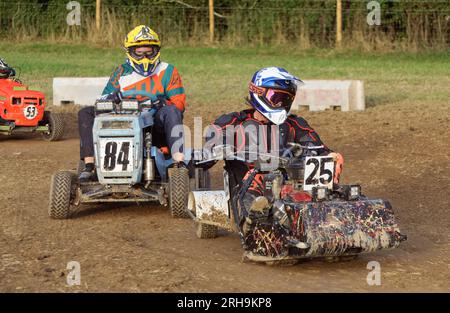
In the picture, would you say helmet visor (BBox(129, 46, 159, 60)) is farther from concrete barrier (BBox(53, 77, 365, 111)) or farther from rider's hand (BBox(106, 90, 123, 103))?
concrete barrier (BBox(53, 77, 365, 111))

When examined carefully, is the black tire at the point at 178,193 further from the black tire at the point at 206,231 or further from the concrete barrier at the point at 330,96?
the concrete barrier at the point at 330,96

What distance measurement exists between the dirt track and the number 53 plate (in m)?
0.61

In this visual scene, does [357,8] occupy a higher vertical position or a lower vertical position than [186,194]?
higher

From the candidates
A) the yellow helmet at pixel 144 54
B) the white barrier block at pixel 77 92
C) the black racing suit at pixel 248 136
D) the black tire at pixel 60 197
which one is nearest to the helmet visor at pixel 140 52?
the yellow helmet at pixel 144 54

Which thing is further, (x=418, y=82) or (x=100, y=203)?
(x=418, y=82)

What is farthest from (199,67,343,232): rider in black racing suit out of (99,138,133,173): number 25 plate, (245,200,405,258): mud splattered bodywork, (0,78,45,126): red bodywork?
(0,78,45,126): red bodywork

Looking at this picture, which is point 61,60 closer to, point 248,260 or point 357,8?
point 357,8

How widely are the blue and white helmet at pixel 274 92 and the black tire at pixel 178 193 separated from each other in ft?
A: 4.97

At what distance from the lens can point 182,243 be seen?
28.5 ft

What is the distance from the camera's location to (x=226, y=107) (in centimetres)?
1855

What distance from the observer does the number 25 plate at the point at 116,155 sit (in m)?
9.85

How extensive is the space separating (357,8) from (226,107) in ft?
41.1

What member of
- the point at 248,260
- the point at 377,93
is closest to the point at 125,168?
the point at 248,260
